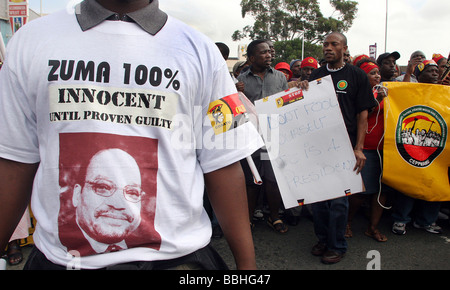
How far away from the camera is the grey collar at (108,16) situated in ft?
3.09

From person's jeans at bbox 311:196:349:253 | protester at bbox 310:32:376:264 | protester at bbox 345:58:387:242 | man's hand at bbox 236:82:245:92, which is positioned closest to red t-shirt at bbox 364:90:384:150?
protester at bbox 345:58:387:242

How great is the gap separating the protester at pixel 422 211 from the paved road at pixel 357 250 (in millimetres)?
82

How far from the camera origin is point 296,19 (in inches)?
1282

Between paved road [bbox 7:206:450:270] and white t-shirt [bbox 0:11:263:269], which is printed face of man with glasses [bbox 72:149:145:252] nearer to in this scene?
white t-shirt [bbox 0:11:263:269]

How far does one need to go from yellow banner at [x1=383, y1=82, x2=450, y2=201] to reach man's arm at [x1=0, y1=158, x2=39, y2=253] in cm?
341

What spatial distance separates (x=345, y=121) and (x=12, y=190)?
2891mm

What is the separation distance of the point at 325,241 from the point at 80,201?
115 inches

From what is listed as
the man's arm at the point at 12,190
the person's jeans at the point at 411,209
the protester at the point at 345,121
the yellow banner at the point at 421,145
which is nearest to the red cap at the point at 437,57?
the yellow banner at the point at 421,145

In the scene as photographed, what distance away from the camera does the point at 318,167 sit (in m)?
3.18

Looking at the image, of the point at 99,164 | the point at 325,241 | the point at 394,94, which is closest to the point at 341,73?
the point at 394,94

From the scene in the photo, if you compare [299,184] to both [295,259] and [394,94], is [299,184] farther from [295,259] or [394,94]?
[394,94]

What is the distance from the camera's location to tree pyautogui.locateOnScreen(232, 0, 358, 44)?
104ft

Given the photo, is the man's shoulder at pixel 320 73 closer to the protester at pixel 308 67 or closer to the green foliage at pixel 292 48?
the protester at pixel 308 67

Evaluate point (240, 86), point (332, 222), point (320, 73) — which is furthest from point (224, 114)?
point (240, 86)
